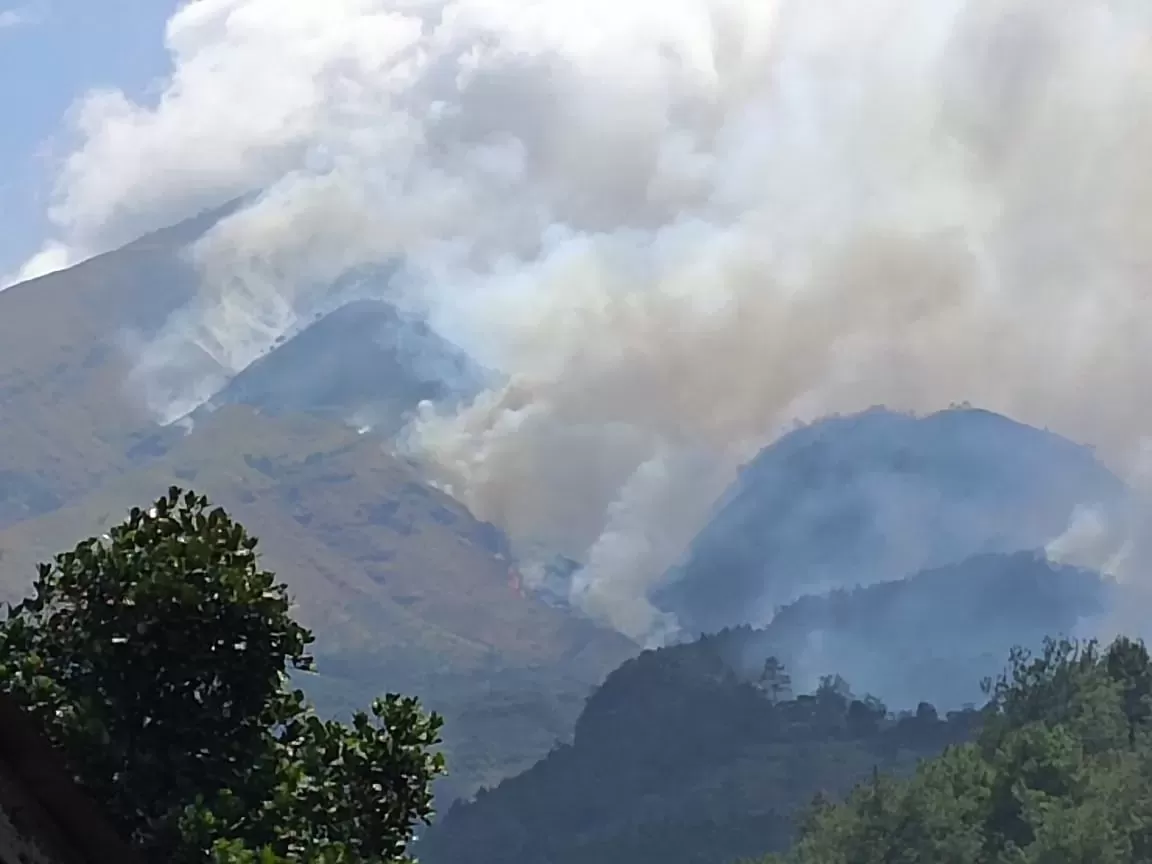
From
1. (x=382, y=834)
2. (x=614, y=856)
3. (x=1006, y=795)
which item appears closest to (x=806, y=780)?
(x=614, y=856)

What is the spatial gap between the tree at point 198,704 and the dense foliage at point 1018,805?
64872mm

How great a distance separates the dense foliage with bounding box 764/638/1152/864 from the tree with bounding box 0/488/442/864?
64.9m

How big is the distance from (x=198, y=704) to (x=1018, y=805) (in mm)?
77781

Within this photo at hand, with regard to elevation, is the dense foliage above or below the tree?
above

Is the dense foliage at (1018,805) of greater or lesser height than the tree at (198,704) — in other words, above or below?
above

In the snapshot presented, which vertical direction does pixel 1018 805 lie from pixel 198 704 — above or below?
above

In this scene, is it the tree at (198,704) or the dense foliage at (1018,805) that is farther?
the dense foliage at (1018,805)

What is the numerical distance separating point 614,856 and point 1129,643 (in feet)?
205

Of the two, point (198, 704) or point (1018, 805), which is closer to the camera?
point (198, 704)

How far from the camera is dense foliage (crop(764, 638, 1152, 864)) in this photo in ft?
261

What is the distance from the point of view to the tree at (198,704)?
16.9 meters

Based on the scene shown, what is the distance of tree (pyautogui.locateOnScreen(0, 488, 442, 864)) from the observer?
16.9 meters

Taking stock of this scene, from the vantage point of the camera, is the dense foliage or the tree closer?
the tree

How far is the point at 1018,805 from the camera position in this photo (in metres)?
88.6
